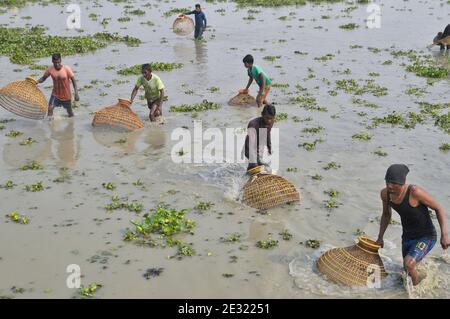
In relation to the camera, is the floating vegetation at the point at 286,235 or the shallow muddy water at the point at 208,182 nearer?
the shallow muddy water at the point at 208,182

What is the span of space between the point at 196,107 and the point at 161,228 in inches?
276

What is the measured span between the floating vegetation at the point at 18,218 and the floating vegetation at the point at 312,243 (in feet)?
15.3

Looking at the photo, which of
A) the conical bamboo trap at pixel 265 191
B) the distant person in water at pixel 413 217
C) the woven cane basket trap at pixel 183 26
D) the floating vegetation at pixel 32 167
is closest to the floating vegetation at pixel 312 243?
the conical bamboo trap at pixel 265 191

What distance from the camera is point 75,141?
497 inches

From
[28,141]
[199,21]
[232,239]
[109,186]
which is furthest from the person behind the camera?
[199,21]

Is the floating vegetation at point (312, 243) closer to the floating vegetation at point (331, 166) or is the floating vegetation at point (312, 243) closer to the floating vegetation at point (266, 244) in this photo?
the floating vegetation at point (266, 244)

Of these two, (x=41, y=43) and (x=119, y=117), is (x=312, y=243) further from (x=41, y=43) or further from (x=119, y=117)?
(x=41, y=43)

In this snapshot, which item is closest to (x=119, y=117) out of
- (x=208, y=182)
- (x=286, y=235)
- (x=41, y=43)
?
(x=208, y=182)

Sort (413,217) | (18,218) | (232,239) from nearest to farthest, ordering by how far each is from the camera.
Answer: (413,217) < (232,239) < (18,218)

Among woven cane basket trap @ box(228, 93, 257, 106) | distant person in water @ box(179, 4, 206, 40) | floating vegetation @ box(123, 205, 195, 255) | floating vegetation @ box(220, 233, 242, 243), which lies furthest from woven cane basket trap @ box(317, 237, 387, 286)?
distant person in water @ box(179, 4, 206, 40)

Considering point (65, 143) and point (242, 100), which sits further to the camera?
point (242, 100)

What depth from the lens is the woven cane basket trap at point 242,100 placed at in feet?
49.8

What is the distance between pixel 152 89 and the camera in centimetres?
1329

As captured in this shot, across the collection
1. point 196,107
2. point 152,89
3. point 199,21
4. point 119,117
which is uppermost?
point 199,21
